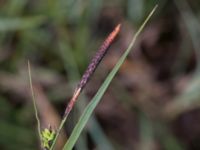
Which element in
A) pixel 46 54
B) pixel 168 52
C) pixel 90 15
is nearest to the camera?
pixel 90 15

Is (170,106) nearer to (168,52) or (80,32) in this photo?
(168,52)

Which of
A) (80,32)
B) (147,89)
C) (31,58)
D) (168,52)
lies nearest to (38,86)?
(31,58)

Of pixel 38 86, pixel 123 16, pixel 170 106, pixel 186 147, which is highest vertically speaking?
pixel 123 16

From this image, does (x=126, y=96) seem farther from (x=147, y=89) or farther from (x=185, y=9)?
(x=185, y=9)

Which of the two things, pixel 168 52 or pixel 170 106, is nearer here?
pixel 170 106

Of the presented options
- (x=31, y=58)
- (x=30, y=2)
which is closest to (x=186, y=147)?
(x=31, y=58)

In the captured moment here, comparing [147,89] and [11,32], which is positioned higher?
[11,32]

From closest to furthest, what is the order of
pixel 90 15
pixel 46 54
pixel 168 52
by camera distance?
pixel 90 15 → pixel 46 54 → pixel 168 52
